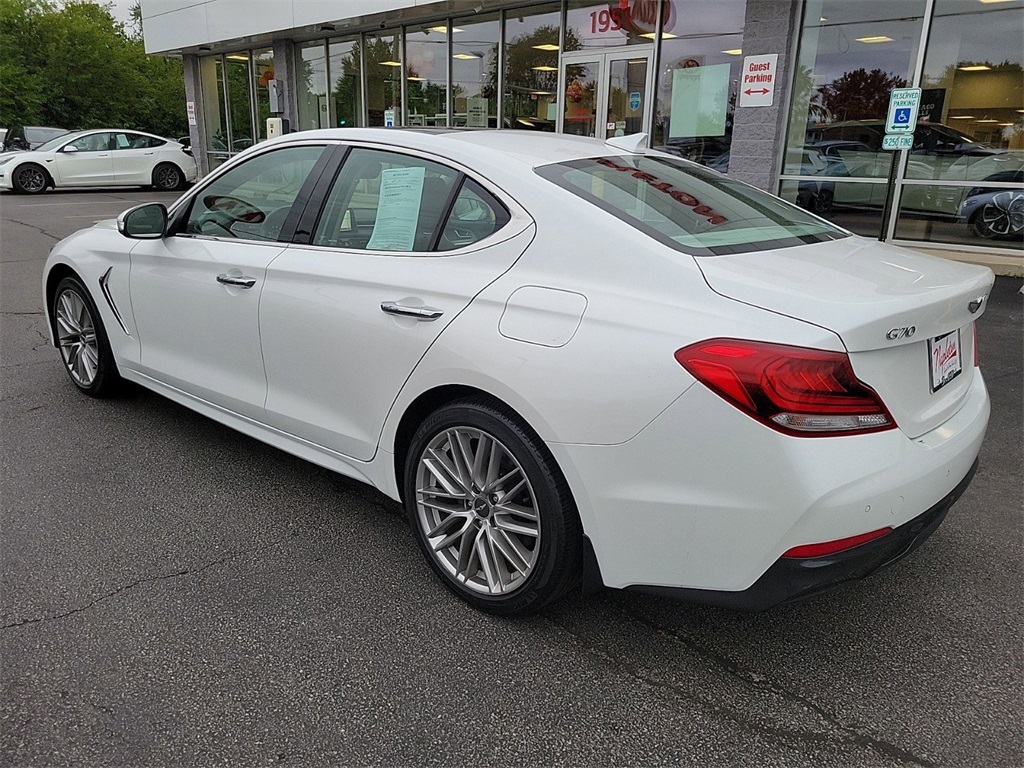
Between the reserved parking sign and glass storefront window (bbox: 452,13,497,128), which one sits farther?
glass storefront window (bbox: 452,13,497,128)

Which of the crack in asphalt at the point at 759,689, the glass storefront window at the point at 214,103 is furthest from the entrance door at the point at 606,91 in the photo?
the glass storefront window at the point at 214,103

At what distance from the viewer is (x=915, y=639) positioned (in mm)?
2568

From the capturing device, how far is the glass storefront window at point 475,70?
12.9 metres

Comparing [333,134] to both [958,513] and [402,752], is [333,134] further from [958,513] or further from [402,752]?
[958,513]

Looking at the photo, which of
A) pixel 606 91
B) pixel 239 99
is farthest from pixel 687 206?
pixel 239 99

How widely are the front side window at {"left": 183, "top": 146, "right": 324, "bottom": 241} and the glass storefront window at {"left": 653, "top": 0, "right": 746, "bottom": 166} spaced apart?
808cm

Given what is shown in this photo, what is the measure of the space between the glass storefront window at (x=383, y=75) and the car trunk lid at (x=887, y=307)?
1363 cm

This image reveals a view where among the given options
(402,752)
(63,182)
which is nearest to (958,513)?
(402,752)

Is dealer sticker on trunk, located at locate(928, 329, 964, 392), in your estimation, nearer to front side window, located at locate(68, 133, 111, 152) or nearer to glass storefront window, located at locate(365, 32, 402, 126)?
glass storefront window, located at locate(365, 32, 402, 126)

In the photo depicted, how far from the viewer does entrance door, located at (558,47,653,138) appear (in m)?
11.0

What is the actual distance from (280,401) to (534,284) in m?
1.37

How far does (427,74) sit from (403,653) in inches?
529

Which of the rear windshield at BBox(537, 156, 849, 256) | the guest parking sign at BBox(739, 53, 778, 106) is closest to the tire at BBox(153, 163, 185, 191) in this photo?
the guest parking sign at BBox(739, 53, 778, 106)

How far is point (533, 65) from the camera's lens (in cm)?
1235
